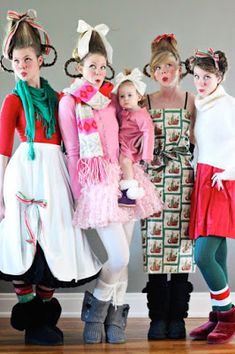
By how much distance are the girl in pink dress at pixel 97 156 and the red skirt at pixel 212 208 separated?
0.20 meters

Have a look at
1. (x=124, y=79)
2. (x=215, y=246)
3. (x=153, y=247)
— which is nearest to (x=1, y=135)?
(x=124, y=79)

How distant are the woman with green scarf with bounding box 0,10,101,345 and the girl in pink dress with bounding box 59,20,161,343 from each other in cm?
7

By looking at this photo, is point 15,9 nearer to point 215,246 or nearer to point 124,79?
point 124,79

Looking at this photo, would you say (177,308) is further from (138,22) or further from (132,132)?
(138,22)

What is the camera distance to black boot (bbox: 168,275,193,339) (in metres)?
3.15

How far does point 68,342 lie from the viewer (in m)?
3.10

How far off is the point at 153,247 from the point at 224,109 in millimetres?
680

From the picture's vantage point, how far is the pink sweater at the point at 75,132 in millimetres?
2967

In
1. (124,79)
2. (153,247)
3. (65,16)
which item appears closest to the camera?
(124,79)

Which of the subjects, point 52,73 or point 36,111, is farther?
point 52,73

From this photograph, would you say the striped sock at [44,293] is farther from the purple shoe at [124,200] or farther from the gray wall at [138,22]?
the gray wall at [138,22]

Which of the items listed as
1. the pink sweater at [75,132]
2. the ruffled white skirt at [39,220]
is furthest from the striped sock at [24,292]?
the pink sweater at [75,132]

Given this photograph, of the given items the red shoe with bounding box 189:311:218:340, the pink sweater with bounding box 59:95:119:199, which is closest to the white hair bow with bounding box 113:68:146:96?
the pink sweater with bounding box 59:95:119:199

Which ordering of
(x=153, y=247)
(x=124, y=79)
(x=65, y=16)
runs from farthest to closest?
(x=65, y=16) < (x=153, y=247) < (x=124, y=79)
